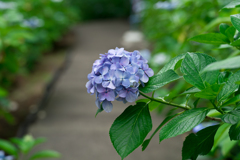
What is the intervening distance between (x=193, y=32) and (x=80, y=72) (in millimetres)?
2957

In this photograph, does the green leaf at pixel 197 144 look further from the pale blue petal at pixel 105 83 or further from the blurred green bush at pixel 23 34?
the blurred green bush at pixel 23 34

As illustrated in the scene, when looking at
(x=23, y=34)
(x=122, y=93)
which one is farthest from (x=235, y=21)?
(x=23, y=34)

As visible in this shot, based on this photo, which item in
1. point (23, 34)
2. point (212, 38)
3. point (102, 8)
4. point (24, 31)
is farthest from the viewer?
point (102, 8)

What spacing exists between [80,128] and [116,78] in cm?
262

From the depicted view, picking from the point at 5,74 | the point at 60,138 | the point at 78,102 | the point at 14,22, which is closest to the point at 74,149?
the point at 60,138

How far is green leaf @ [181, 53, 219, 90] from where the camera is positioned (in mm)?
687

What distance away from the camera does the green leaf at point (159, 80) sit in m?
0.69

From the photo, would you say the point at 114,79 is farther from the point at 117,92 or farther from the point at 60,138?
the point at 60,138

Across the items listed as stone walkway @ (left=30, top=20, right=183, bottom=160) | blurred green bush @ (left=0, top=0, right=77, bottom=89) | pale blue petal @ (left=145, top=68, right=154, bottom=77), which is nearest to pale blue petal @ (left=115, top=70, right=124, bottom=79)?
pale blue petal @ (left=145, top=68, right=154, bottom=77)

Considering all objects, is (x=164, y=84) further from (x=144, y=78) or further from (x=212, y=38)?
(x=212, y=38)

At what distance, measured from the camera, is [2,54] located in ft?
9.15

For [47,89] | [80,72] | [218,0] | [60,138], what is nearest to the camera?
[218,0]

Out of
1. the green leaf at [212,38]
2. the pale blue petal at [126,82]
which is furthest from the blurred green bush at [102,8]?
the pale blue petal at [126,82]

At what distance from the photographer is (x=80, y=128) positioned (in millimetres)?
3205
